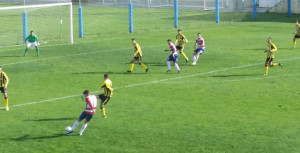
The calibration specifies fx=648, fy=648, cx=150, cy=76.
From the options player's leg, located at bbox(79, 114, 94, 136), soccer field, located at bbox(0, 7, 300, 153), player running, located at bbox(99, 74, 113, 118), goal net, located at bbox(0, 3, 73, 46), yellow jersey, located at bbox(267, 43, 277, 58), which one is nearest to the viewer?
soccer field, located at bbox(0, 7, 300, 153)

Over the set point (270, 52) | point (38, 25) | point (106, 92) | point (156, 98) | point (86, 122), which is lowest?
point (86, 122)

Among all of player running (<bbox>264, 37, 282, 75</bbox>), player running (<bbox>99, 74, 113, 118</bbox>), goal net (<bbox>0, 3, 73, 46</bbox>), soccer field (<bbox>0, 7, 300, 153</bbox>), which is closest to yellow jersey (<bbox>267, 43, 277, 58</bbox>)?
player running (<bbox>264, 37, 282, 75</bbox>)

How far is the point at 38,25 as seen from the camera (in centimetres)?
5978

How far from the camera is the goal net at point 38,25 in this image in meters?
53.1

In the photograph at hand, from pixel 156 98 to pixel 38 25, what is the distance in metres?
30.4

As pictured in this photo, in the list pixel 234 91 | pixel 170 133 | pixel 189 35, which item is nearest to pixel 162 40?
pixel 189 35

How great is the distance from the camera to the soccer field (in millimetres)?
24594

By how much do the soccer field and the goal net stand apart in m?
2.64

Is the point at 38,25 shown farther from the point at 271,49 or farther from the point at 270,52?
the point at 271,49

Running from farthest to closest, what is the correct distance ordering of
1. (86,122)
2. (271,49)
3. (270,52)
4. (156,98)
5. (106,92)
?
1. (270,52)
2. (271,49)
3. (156,98)
4. (106,92)
5. (86,122)

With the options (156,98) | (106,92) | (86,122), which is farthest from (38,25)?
(86,122)

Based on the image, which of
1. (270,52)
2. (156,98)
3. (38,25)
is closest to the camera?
(156,98)

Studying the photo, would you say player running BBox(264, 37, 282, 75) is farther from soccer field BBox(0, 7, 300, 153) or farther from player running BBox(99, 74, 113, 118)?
player running BBox(99, 74, 113, 118)

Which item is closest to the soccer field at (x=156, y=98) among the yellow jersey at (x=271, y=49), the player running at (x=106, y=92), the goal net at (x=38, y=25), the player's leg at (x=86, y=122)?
the player's leg at (x=86, y=122)
